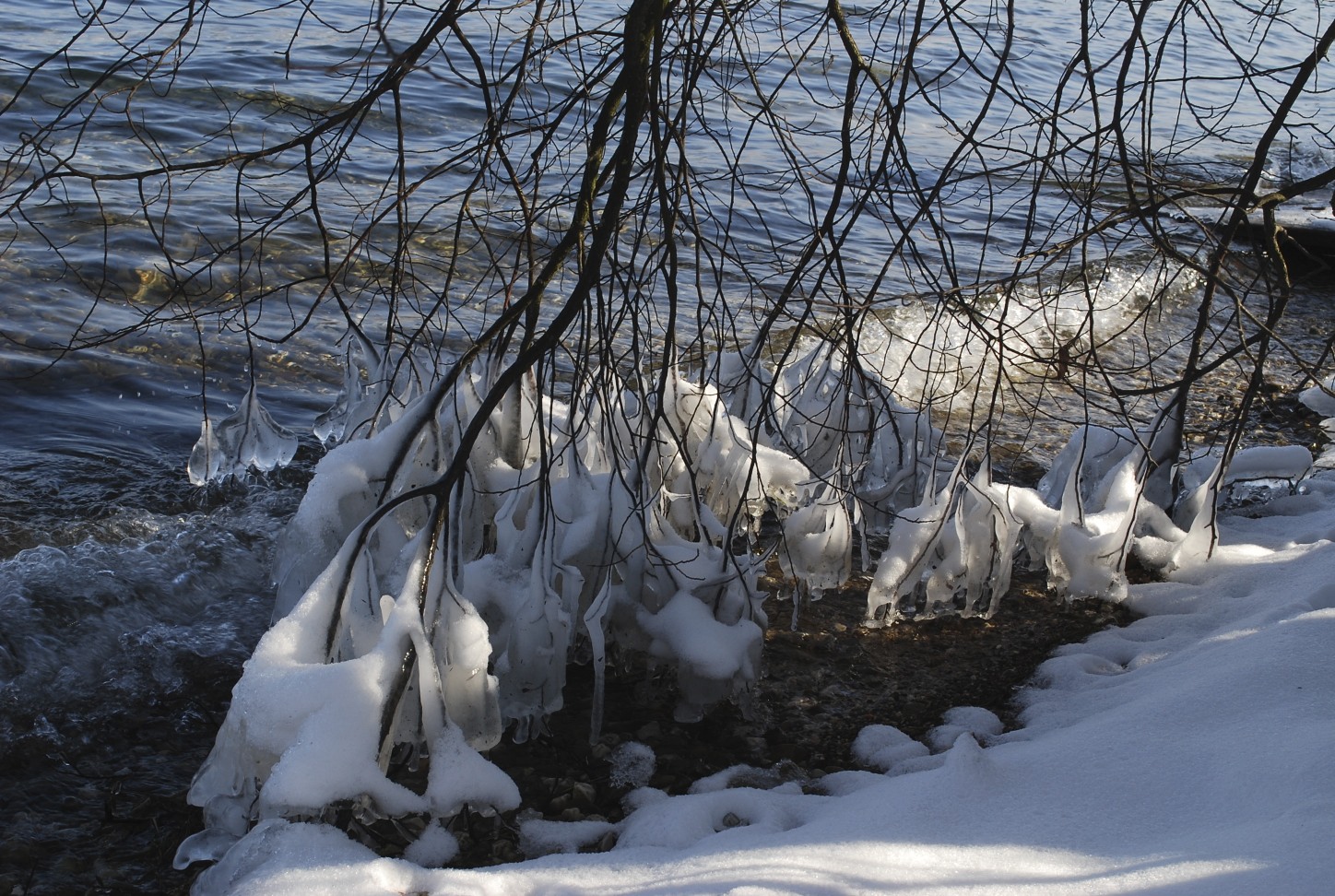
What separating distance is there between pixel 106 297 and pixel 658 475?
4315mm

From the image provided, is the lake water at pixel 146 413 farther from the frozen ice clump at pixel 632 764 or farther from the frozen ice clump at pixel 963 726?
the frozen ice clump at pixel 963 726

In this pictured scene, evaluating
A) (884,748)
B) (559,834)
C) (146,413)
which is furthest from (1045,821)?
(146,413)

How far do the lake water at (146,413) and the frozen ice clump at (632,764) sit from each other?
3.41ft

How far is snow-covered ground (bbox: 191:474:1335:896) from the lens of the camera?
86.0 inches

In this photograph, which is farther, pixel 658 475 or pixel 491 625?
pixel 658 475

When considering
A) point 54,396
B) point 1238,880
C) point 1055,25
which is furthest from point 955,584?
point 1055,25

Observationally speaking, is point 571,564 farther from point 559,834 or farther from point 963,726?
point 963,726

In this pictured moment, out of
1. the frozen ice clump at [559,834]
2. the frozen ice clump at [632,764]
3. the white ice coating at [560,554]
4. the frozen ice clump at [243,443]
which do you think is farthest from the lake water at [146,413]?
the frozen ice clump at [632,764]

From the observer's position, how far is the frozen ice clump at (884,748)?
3318mm

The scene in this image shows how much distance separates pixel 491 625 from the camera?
124 inches

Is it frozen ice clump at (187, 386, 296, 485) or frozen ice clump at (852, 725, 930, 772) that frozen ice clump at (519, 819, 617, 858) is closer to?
frozen ice clump at (852, 725, 930, 772)

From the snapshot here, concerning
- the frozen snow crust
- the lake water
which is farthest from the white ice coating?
the lake water

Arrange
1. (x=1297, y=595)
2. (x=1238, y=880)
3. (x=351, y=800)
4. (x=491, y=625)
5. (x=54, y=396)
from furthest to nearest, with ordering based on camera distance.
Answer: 1. (x=54, y=396)
2. (x=1297, y=595)
3. (x=491, y=625)
4. (x=351, y=800)
5. (x=1238, y=880)

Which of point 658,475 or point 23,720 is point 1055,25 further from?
point 23,720
